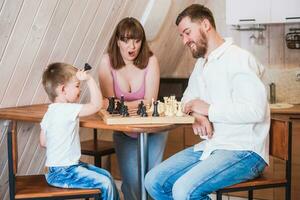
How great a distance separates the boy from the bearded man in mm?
256

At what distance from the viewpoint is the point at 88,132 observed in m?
3.85

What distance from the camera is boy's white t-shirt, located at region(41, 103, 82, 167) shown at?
7.55 ft

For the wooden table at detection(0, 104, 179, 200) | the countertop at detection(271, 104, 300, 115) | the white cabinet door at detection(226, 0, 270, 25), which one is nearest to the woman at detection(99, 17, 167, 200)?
the wooden table at detection(0, 104, 179, 200)

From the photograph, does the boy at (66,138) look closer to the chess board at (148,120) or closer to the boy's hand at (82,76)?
the boy's hand at (82,76)

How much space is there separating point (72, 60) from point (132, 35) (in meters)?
0.50

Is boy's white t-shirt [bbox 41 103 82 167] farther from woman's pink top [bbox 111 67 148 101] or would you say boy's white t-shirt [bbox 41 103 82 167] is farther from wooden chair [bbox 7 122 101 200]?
woman's pink top [bbox 111 67 148 101]

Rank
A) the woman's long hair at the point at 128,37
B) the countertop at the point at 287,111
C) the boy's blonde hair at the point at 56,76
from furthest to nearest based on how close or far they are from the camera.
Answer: the countertop at the point at 287,111
the woman's long hair at the point at 128,37
the boy's blonde hair at the point at 56,76

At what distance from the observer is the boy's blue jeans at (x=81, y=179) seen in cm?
229

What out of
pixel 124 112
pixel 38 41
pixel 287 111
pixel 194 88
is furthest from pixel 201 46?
pixel 287 111

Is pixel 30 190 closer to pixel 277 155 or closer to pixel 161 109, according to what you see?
pixel 161 109

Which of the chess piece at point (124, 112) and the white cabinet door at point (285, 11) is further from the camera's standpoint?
the white cabinet door at point (285, 11)

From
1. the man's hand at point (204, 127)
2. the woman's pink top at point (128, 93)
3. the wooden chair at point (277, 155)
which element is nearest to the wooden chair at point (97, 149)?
the woman's pink top at point (128, 93)

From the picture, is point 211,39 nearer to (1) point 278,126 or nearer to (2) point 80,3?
(1) point 278,126

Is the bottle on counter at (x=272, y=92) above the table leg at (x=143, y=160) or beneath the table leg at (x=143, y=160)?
above
